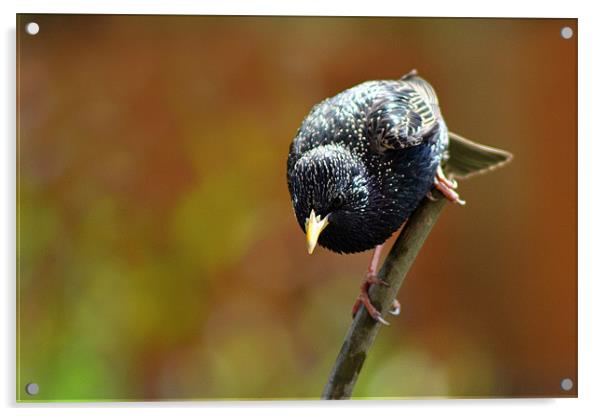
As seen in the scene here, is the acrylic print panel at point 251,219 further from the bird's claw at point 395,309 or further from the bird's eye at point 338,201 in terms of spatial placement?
the bird's eye at point 338,201

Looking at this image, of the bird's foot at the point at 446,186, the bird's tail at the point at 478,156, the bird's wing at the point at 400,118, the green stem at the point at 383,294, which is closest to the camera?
the green stem at the point at 383,294

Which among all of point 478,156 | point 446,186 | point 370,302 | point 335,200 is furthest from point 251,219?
point 478,156

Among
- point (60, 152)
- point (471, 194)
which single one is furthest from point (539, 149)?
point (60, 152)

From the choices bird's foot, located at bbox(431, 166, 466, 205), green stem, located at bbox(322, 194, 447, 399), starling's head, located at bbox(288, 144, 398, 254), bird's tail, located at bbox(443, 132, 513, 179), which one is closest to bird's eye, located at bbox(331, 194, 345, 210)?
starling's head, located at bbox(288, 144, 398, 254)

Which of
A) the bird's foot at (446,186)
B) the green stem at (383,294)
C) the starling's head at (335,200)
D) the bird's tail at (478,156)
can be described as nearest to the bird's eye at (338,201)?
the starling's head at (335,200)

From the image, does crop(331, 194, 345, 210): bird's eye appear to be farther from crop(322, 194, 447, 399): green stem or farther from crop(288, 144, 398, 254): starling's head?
crop(322, 194, 447, 399): green stem

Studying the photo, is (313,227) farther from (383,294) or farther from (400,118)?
(400,118)
